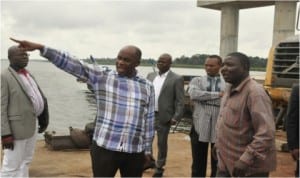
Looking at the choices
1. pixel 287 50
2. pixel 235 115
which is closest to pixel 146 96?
pixel 235 115

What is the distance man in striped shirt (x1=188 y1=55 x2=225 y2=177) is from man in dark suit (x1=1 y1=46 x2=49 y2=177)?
1860 mm

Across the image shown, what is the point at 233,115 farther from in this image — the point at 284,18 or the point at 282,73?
the point at 284,18

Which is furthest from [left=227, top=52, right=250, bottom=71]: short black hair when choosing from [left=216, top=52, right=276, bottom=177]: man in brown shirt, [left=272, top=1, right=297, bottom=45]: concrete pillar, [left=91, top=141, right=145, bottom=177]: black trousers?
[left=272, top=1, right=297, bottom=45]: concrete pillar

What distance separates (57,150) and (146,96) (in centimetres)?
454

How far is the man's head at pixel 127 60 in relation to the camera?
146 inches

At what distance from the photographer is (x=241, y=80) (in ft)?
12.3

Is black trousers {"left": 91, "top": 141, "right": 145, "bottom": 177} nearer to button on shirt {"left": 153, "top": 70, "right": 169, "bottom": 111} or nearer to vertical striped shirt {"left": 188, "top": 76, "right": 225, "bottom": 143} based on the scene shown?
vertical striped shirt {"left": 188, "top": 76, "right": 225, "bottom": 143}

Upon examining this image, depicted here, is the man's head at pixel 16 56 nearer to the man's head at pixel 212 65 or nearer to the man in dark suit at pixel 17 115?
the man in dark suit at pixel 17 115

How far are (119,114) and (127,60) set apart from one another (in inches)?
17.4

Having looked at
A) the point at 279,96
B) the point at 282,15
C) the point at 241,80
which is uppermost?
the point at 282,15

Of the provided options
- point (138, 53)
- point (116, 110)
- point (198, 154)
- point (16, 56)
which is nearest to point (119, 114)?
point (116, 110)

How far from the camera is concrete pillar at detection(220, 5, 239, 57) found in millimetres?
21453

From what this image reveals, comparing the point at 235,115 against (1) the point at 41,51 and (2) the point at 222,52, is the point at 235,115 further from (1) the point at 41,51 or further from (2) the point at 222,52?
(2) the point at 222,52

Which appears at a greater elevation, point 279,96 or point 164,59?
point 164,59
